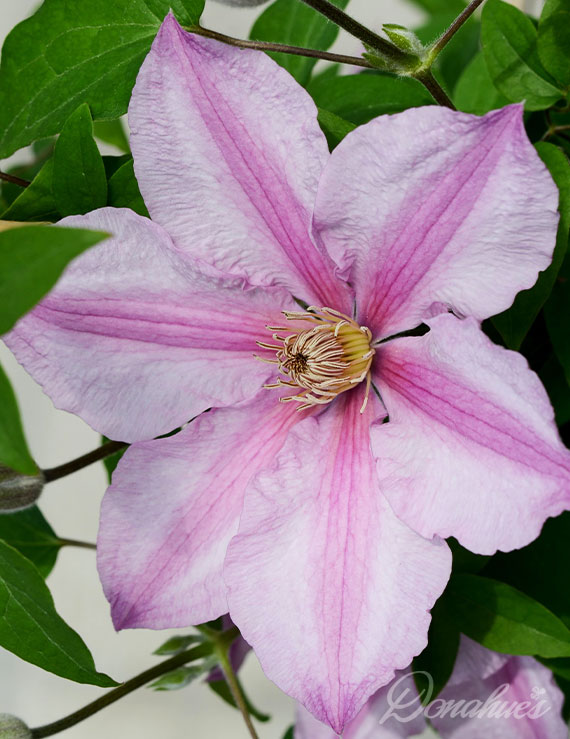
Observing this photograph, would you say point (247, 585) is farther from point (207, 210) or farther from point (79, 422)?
Answer: point (79, 422)

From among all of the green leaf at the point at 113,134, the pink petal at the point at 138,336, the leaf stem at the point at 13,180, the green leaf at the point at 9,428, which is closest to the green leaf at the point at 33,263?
the green leaf at the point at 9,428

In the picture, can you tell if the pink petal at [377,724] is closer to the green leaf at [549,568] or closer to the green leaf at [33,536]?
the green leaf at [549,568]

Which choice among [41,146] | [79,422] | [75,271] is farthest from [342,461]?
[79,422]

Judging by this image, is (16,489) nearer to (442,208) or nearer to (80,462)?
(80,462)

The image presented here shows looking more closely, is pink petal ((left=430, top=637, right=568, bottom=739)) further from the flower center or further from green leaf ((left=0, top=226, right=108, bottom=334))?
green leaf ((left=0, top=226, right=108, bottom=334))

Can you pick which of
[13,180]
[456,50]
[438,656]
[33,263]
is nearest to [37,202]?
[13,180]

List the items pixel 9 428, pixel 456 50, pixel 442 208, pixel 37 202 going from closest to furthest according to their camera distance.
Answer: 1. pixel 9 428
2. pixel 442 208
3. pixel 37 202
4. pixel 456 50
